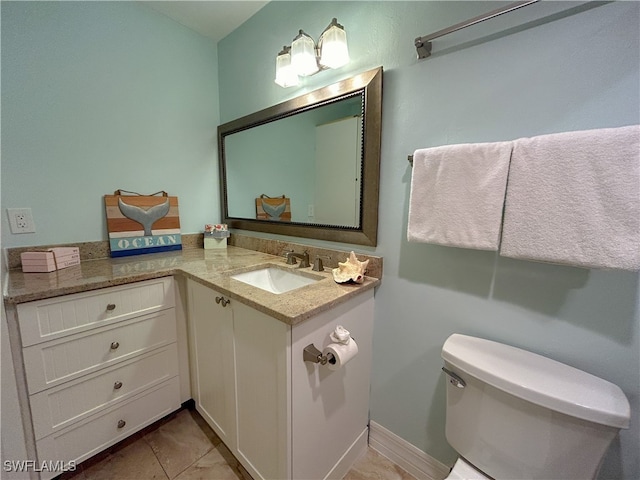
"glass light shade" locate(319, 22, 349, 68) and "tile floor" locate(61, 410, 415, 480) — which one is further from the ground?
"glass light shade" locate(319, 22, 349, 68)

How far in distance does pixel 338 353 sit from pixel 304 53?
1330mm

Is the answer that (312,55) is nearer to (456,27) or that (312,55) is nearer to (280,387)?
(456,27)

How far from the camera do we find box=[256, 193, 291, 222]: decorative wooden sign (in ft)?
5.18

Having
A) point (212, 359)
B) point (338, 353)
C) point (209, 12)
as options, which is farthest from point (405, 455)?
point (209, 12)

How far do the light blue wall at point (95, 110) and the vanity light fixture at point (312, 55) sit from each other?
0.87 m

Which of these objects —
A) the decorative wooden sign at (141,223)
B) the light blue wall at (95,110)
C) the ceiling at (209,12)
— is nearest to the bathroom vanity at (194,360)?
the decorative wooden sign at (141,223)

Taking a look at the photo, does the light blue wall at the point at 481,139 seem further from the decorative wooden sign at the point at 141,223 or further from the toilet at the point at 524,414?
the decorative wooden sign at the point at 141,223

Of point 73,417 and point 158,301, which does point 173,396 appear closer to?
point 73,417

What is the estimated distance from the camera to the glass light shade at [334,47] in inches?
43.9

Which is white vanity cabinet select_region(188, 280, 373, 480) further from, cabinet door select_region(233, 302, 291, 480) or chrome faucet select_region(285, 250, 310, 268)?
chrome faucet select_region(285, 250, 310, 268)

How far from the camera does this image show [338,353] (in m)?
0.88

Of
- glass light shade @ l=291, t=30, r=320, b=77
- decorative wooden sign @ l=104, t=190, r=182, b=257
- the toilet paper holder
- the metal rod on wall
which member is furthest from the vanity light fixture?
the toilet paper holder

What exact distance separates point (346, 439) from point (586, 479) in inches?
32.1

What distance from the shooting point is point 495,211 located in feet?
2.64
